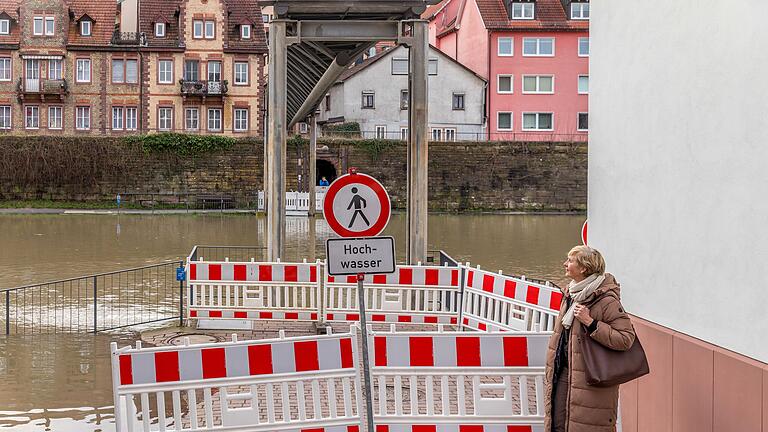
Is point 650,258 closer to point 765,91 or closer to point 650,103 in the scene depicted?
point 650,103

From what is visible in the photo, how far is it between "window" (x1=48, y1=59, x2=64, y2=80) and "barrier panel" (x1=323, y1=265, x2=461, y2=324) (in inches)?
1931

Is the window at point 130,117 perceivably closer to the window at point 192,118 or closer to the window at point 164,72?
the window at point 164,72

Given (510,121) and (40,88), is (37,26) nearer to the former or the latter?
(40,88)

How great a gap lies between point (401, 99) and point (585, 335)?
186 feet

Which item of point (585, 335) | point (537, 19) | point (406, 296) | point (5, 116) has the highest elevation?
point (537, 19)

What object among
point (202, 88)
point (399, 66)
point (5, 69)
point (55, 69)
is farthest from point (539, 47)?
point (5, 69)

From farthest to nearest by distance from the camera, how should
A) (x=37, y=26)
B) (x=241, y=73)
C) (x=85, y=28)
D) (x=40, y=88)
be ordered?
(x=241, y=73)
(x=85, y=28)
(x=37, y=26)
(x=40, y=88)

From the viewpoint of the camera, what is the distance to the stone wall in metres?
53.9

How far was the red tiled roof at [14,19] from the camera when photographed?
192 ft

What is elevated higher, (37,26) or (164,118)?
(37,26)

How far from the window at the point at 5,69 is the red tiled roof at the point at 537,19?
29116mm

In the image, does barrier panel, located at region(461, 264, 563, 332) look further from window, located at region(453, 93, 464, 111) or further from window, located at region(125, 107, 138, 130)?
window, located at region(453, 93, 464, 111)

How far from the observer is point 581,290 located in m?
6.19

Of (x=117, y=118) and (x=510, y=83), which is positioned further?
(x=510, y=83)
